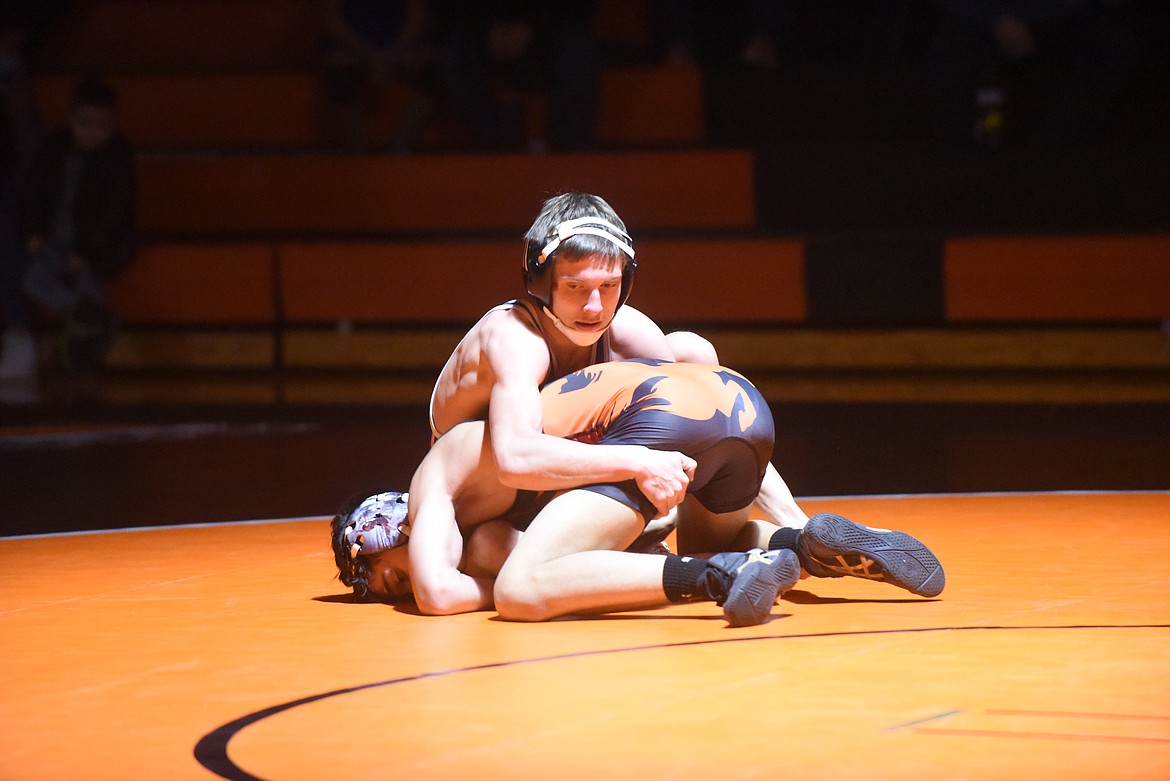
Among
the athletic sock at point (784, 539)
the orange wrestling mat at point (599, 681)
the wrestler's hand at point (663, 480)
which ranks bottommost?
the orange wrestling mat at point (599, 681)

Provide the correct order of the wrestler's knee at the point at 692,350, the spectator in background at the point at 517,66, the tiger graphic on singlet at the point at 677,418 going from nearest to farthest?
the tiger graphic on singlet at the point at 677,418 < the wrestler's knee at the point at 692,350 < the spectator in background at the point at 517,66

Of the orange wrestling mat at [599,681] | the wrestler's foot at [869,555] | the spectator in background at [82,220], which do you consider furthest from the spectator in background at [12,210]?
the wrestler's foot at [869,555]

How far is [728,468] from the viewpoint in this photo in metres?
Answer: 3.28

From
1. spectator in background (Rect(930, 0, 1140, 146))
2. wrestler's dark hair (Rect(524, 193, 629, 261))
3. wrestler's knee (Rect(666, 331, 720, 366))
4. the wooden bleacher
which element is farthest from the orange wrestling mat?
spectator in background (Rect(930, 0, 1140, 146))

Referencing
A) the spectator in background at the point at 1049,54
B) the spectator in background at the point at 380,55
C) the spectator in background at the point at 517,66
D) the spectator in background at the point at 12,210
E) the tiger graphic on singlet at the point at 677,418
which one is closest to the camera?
the tiger graphic on singlet at the point at 677,418

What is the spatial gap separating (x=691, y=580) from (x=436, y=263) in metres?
5.76

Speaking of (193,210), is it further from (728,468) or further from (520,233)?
(728,468)

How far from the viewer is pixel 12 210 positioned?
9.30m

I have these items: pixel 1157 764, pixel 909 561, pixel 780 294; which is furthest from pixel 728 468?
pixel 780 294

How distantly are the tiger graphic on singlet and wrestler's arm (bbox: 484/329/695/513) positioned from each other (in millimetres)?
61

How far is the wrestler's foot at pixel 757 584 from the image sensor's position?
2926mm

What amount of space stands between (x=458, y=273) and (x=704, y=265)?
119 centimetres

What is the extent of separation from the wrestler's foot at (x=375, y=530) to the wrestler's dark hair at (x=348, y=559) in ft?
0.03

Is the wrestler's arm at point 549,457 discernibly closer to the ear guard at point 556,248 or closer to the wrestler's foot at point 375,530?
the ear guard at point 556,248
